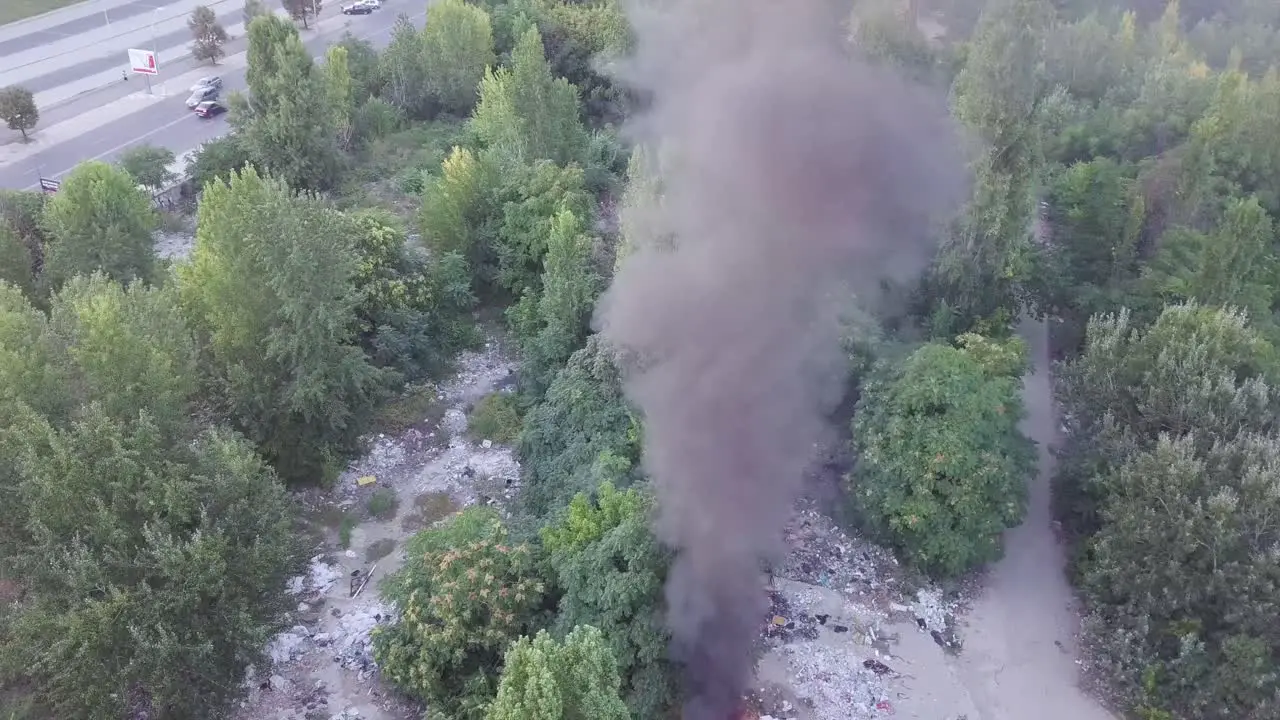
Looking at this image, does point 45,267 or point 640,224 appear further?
point 45,267

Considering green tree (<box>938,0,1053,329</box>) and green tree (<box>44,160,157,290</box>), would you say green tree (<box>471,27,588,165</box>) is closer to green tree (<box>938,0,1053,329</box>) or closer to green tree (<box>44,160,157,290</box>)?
green tree (<box>44,160,157,290</box>)

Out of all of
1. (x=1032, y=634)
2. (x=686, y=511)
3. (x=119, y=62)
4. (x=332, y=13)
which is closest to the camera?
(x=686, y=511)

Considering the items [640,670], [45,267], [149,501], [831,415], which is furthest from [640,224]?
[45,267]

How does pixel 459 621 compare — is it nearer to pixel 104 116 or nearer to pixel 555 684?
pixel 555 684

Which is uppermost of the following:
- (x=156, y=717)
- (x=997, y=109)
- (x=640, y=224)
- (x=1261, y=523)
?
(x=997, y=109)

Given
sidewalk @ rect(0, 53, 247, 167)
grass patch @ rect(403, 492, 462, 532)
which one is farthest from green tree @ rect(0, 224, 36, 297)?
sidewalk @ rect(0, 53, 247, 167)

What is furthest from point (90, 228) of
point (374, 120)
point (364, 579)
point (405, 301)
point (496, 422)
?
point (374, 120)

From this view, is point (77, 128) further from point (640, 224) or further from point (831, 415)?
point (831, 415)
